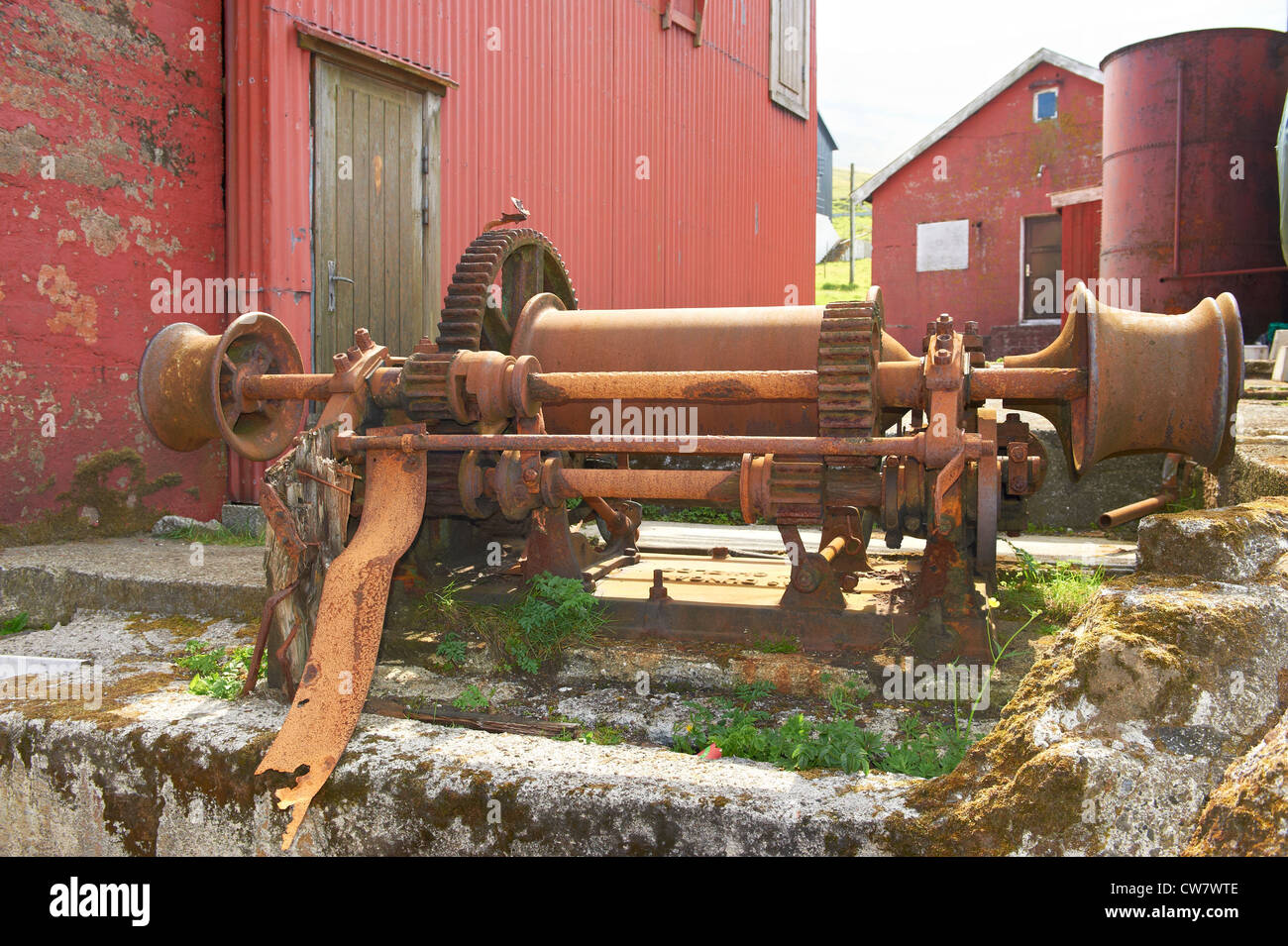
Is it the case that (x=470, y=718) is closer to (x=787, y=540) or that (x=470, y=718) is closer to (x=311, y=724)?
(x=311, y=724)

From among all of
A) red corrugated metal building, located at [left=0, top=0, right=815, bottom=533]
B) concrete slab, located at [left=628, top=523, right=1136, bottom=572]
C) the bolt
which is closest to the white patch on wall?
red corrugated metal building, located at [left=0, top=0, right=815, bottom=533]

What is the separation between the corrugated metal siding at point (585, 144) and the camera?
548 centimetres

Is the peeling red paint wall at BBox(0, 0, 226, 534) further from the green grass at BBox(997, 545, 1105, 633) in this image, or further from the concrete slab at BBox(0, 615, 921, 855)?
the green grass at BBox(997, 545, 1105, 633)

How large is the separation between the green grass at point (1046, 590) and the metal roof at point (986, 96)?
17505 millimetres

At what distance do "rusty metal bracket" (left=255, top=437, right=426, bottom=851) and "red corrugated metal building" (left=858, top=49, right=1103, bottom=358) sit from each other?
57.7ft

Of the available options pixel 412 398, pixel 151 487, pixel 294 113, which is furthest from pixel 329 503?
pixel 294 113

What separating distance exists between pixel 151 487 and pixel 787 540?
3.74 m

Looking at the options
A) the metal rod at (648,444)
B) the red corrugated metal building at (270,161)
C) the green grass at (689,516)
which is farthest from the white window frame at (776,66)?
the metal rod at (648,444)

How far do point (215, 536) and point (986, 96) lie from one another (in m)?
19.0

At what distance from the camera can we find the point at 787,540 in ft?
10.7

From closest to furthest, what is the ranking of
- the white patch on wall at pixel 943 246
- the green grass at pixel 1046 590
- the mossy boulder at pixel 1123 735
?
the mossy boulder at pixel 1123 735
the green grass at pixel 1046 590
the white patch on wall at pixel 943 246

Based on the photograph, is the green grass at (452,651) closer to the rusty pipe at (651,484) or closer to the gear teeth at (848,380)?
the rusty pipe at (651,484)

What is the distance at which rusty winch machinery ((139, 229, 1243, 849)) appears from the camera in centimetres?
293
